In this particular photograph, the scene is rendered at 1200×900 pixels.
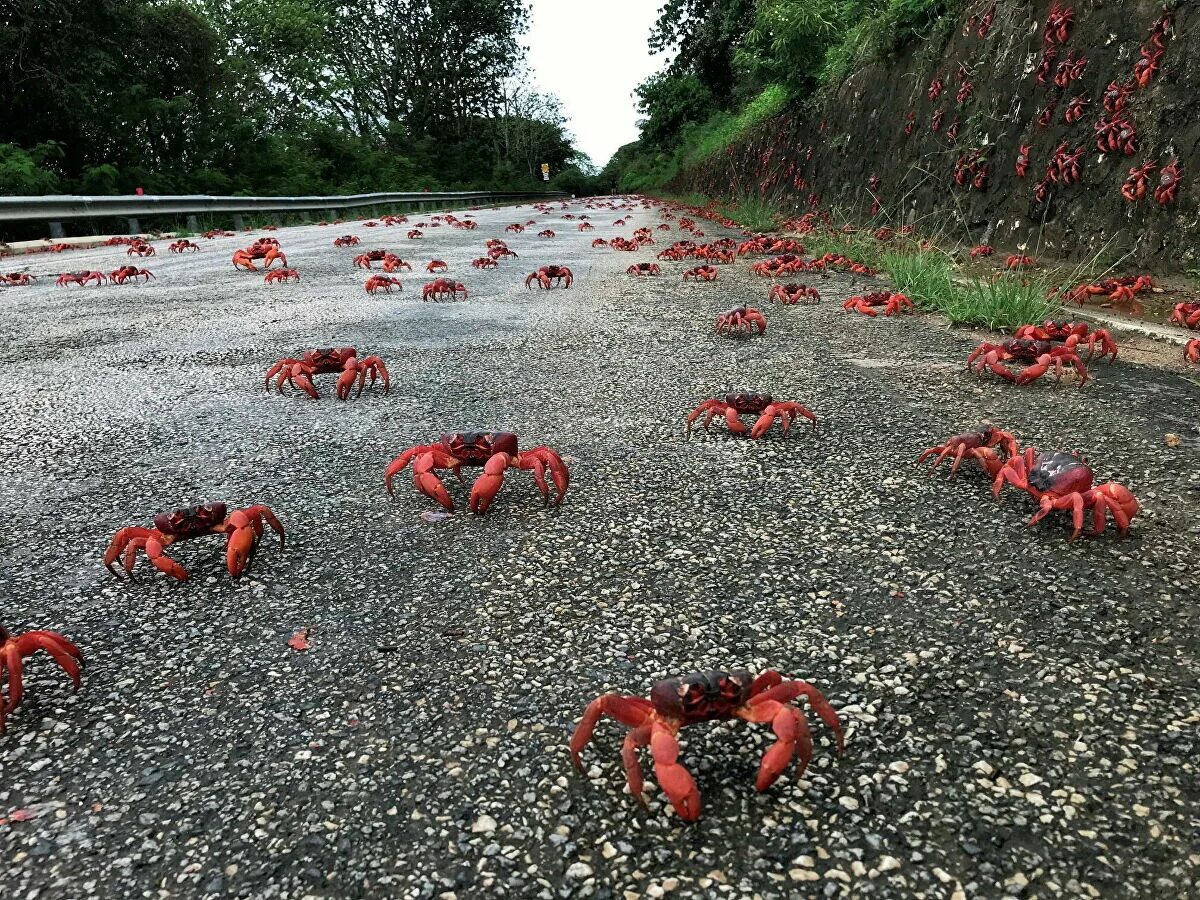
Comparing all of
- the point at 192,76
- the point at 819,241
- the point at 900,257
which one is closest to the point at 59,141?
the point at 192,76

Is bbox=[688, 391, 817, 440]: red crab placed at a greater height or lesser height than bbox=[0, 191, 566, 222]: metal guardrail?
lesser

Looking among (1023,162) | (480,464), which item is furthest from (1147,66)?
(480,464)

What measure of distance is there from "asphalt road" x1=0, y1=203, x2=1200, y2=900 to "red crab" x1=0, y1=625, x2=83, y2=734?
0.04m

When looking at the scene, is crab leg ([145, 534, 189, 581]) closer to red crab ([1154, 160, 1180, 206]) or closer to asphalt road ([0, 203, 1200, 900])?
asphalt road ([0, 203, 1200, 900])

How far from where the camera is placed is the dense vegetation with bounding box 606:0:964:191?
14.3 metres

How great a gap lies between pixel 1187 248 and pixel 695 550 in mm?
5864

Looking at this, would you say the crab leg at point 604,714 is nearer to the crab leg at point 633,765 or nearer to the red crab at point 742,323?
the crab leg at point 633,765

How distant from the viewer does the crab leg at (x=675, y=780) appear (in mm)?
1373

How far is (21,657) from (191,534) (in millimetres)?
674

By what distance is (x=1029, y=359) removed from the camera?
4.18 metres

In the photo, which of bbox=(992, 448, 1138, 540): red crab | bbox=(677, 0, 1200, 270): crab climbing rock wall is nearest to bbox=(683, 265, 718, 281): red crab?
bbox=(677, 0, 1200, 270): crab climbing rock wall

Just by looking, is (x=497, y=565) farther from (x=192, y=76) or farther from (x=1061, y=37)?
(x=192, y=76)

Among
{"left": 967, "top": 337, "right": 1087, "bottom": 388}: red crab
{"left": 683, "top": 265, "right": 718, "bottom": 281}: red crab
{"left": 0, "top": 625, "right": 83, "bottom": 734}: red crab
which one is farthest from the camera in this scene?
{"left": 683, "top": 265, "right": 718, "bottom": 281}: red crab

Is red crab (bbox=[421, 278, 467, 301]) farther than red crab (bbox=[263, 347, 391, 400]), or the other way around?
red crab (bbox=[421, 278, 467, 301])
